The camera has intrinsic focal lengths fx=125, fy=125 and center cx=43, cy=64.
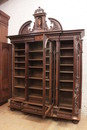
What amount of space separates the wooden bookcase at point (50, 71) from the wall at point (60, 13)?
0.72 ft

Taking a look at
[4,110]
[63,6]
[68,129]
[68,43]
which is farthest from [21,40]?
[68,129]

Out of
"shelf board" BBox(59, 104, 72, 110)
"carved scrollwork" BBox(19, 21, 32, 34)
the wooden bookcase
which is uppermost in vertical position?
Answer: "carved scrollwork" BBox(19, 21, 32, 34)

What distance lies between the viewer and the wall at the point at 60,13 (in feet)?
10.7

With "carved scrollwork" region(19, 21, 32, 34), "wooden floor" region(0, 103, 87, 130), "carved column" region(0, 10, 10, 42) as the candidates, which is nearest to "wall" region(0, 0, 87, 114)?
"carved column" region(0, 10, 10, 42)

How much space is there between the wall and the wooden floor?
684 millimetres

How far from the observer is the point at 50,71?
3.10 meters

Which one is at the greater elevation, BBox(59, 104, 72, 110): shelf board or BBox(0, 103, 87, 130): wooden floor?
BBox(59, 104, 72, 110): shelf board

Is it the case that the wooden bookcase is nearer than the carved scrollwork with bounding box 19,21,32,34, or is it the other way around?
the wooden bookcase

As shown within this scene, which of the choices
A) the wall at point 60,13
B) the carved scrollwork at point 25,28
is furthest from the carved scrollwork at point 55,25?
the carved scrollwork at point 25,28

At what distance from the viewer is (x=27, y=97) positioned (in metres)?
3.42

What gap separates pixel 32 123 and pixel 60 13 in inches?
115

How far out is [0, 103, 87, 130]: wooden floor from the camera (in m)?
2.68

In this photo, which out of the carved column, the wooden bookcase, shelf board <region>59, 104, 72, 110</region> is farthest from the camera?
the carved column

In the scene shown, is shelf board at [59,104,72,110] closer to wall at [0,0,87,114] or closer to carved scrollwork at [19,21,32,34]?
wall at [0,0,87,114]
